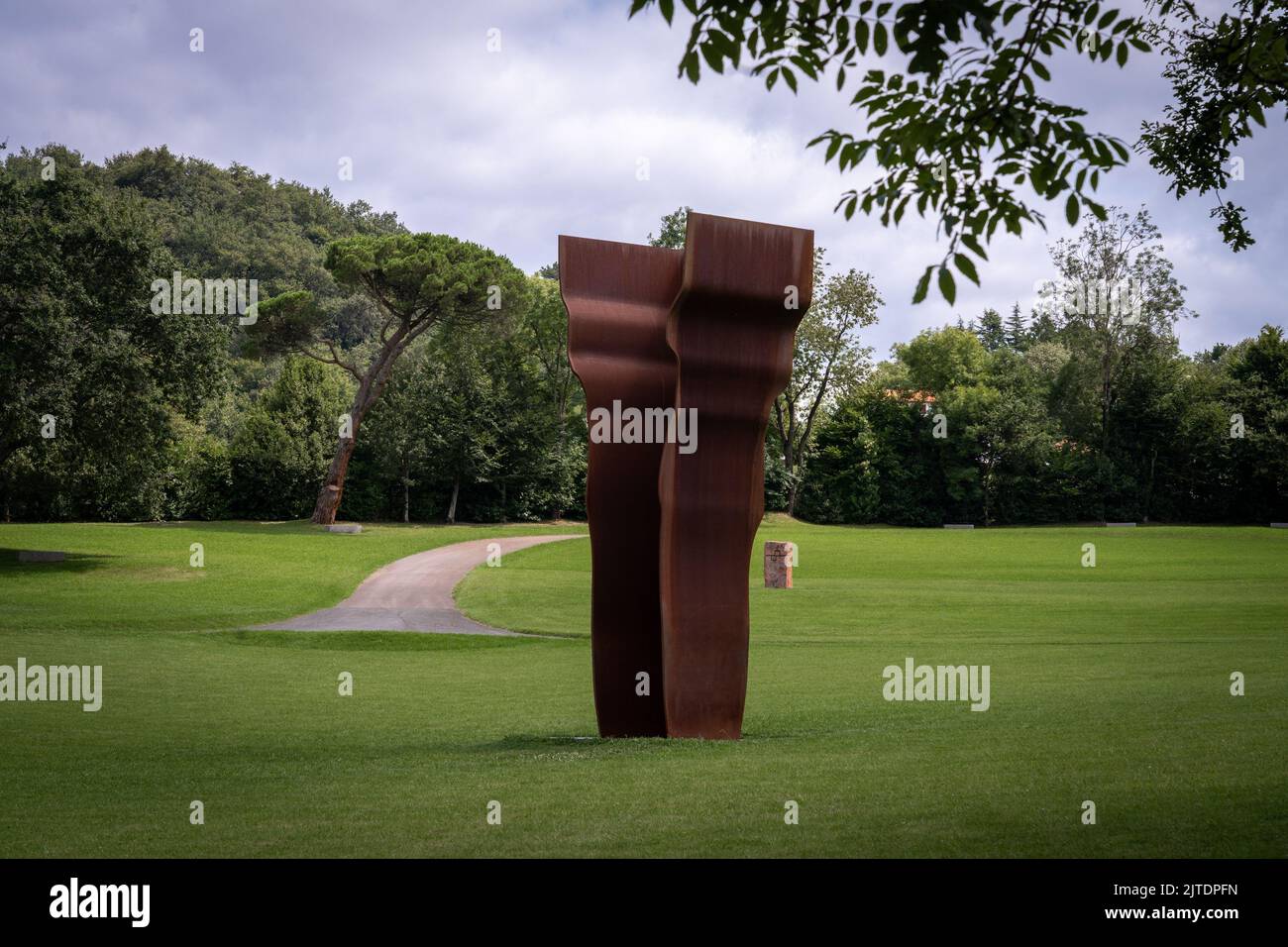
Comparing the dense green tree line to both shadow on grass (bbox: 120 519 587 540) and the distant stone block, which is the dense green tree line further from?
the distant stone block

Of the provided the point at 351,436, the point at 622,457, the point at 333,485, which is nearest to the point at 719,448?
the point at 622,457

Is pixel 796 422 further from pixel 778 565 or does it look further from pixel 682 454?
pixel 682 454

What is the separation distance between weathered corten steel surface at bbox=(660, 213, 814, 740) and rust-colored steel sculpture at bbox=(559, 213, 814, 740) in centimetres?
1

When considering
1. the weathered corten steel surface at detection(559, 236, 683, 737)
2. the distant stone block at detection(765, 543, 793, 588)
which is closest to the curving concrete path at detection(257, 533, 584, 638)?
the distant stone block at detection(765, 543, 793, 588)

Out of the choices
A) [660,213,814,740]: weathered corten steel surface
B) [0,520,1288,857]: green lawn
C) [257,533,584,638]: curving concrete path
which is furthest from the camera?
[257,533,584,638]: curving concrete path

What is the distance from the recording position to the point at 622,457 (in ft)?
33.9

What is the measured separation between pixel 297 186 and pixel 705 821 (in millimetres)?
Result: 112242

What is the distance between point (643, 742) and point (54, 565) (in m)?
29.0

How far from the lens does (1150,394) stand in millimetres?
57688

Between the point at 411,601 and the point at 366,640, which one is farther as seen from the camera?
the point at 411,601

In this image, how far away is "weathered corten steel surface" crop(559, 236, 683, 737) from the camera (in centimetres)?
1024
